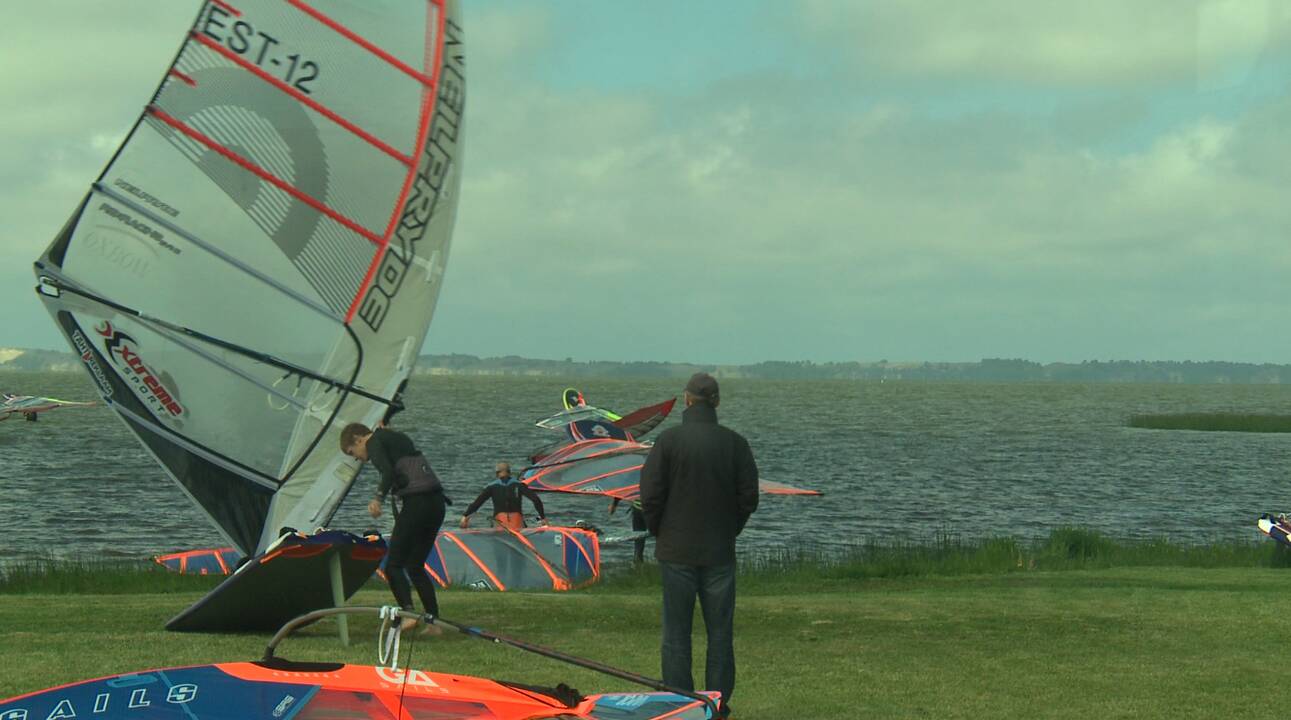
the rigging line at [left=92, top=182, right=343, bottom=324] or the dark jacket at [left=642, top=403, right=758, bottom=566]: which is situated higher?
the rigging line at [left=92, top=182, right=343, bottom=324]

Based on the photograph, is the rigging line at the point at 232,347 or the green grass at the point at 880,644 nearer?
the green grass at the point at 880,644

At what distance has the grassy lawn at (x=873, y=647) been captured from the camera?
8.73 meters

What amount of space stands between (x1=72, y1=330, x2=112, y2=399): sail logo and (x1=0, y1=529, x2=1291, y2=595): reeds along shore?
4.60 m

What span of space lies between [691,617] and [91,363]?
7343 millimetres

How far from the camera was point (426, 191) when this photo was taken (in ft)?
43.1

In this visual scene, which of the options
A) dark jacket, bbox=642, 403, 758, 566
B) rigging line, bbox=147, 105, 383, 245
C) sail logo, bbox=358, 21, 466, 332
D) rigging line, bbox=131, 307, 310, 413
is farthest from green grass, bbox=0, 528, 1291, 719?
rigging line, bbox=147, 105, 383, 245

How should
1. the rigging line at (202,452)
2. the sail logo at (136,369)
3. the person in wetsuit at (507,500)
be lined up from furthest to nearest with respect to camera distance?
the person in wetsuit at (507,500)
the rigging line at (202,452)
the sail logo at (136,369)

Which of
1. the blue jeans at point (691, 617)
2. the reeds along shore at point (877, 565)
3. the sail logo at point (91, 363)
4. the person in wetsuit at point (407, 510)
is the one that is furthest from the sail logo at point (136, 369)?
the blue jeans at point (691, 617)

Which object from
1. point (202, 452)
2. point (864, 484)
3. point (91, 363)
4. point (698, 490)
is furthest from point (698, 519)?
point (864, 484)

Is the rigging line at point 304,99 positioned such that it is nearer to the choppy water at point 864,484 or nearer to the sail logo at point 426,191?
the sail logo at point 426,191

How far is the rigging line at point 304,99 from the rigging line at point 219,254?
1.58 m

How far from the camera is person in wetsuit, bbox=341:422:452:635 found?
33.7 ft

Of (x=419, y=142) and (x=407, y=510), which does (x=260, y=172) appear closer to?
(x=419, y=142)

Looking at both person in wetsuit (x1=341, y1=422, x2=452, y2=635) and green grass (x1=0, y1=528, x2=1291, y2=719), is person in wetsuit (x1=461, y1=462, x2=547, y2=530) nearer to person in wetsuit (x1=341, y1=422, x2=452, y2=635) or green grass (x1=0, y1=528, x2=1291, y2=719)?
green grass (x1=0, y1=528, x2=1291, y2=719)
